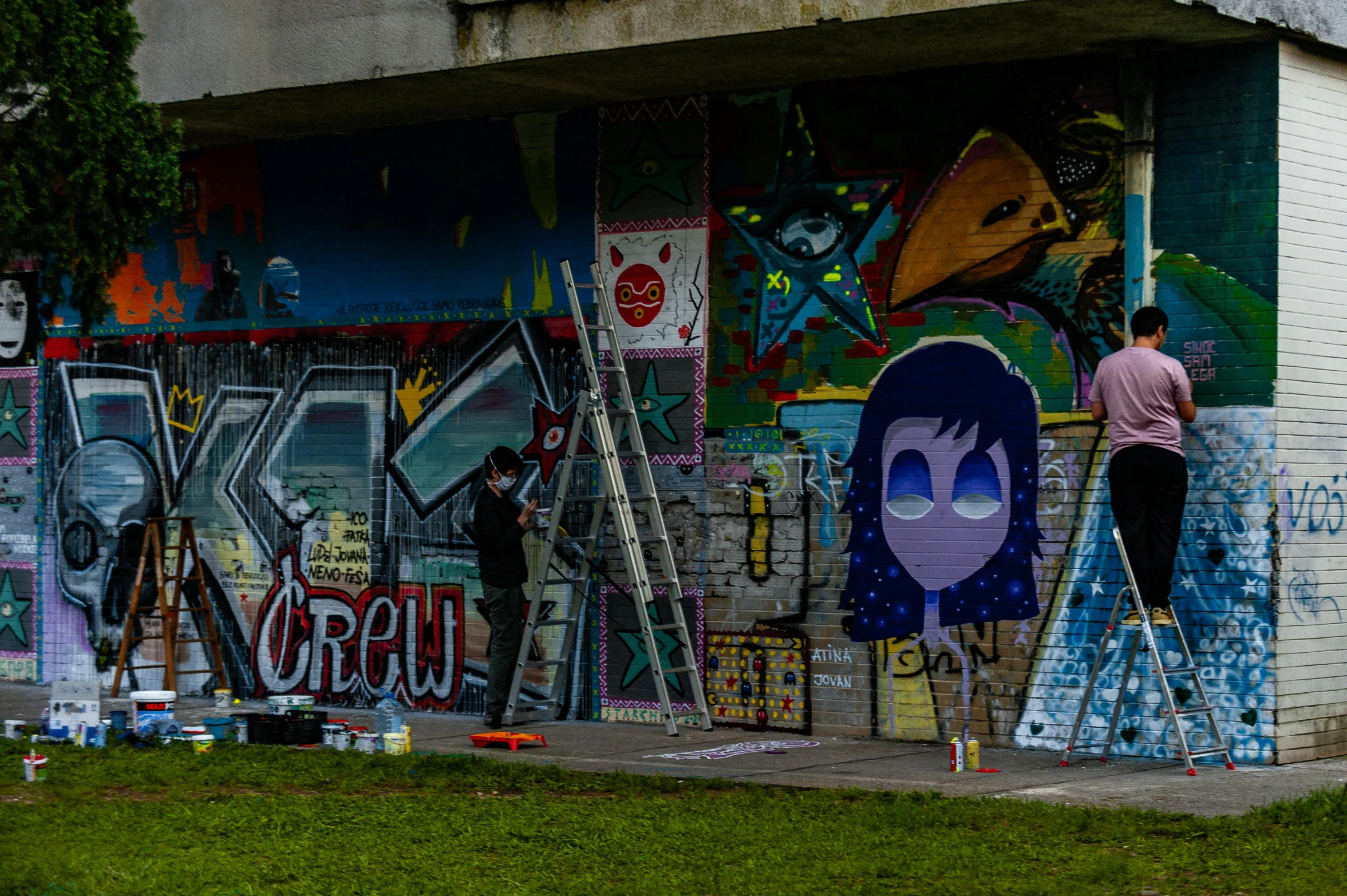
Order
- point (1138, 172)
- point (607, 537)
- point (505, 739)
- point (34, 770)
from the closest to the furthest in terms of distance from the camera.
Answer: point (34, 770), point (1138, 172), point (505, 739), point (607, 537)

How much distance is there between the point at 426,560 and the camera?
43.7ft

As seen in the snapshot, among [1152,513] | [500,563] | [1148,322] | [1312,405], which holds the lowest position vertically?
[500,563]

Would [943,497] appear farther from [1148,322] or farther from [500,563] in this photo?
[500,563]

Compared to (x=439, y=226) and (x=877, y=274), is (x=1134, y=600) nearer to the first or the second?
(x=877, y=274)

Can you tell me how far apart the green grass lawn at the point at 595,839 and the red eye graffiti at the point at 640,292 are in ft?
12.4

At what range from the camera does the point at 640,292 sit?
12.4 metres

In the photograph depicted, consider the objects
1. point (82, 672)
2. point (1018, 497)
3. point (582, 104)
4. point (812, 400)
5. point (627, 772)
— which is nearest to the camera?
point (627, 772)

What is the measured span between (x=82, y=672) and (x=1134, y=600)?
375 inches

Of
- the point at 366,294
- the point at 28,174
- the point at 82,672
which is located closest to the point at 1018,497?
the point at 366,294

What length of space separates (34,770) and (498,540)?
349 centimetres

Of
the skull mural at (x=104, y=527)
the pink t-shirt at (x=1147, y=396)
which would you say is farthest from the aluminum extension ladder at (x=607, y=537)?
the skull mural at (x=104, y=527)

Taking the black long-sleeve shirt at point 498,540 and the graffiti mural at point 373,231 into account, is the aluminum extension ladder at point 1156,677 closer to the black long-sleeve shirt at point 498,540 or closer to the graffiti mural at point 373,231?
the black long-sleeve shirt at point 498,540

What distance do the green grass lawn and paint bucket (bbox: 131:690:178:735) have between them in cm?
138

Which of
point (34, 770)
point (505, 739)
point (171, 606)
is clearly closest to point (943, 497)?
point (505, 739)
